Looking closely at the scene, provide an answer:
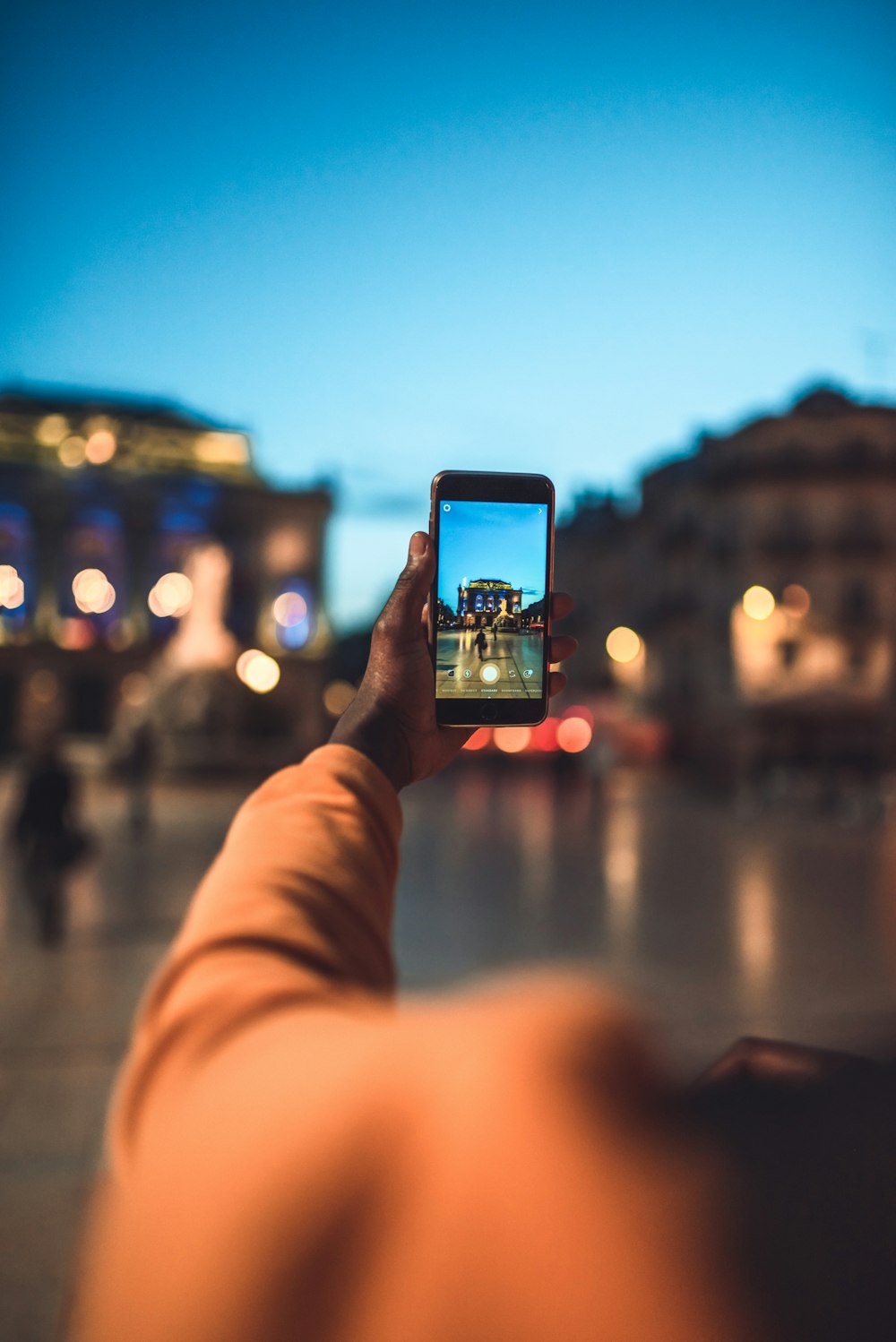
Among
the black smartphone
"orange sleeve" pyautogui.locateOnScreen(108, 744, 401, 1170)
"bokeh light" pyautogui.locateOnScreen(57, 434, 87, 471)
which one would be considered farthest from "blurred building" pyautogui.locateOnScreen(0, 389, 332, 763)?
"orange sleeve" pyautogui.locateOnScreen(108, 744, 401, 1170)

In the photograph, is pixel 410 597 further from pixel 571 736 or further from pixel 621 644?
pixel 571 736

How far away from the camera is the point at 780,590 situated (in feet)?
106

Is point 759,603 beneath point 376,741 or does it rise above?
above

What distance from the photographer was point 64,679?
48000 mm

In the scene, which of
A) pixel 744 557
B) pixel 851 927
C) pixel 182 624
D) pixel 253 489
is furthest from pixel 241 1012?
pixel 253 489

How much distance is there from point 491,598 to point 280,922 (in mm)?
613

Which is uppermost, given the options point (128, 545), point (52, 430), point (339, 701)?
point (52, 430)

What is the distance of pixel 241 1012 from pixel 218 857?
0.27 metres

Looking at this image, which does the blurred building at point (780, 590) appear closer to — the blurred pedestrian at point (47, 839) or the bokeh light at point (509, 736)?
the bokeh light at point (509, 736)

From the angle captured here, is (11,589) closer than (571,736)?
Yes

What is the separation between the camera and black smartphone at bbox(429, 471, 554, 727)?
1.29 metres

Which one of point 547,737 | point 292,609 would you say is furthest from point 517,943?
point 547,737

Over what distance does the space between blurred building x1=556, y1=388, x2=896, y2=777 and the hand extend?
90.3ft

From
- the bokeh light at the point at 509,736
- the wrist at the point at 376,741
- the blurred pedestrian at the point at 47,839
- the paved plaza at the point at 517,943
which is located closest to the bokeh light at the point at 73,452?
the paved plaza at the point at 517,943
